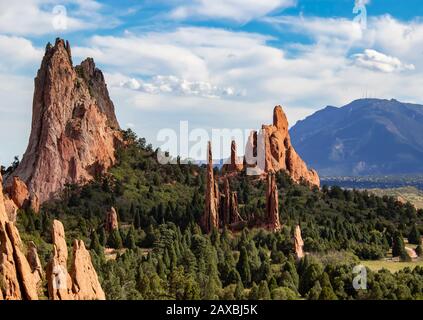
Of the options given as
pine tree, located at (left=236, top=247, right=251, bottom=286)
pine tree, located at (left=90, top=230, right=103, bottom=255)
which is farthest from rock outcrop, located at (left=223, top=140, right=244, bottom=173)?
pine tree, located at (left=236, top=247, right=251, bottom=286)

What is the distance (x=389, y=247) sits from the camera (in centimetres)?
11350

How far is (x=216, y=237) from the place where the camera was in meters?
107

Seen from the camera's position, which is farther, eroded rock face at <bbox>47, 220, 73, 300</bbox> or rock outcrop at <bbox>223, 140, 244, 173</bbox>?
rock outcrop at <bbox>223, 140, 244, 173</bbox>

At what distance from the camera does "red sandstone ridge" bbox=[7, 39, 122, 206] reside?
135 meters

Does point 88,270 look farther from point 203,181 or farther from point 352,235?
point 203,181

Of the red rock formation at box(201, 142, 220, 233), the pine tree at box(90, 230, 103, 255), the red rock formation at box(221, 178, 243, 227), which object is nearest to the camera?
the pine tree at box(90, 230, 103, 255)

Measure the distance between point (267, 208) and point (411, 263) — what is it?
29232 millimetres

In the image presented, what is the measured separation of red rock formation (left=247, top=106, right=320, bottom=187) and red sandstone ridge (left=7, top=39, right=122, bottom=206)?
111 feet

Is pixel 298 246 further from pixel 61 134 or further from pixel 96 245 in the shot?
pixel 61 134

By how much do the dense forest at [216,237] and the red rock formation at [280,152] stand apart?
5052 millimetres

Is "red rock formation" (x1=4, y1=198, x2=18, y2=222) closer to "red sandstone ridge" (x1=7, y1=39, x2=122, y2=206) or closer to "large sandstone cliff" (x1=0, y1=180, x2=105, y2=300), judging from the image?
"red sandstone ridge" (x1=7, y1=39, x2=122, y2=206)

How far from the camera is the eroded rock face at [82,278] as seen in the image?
50.2m

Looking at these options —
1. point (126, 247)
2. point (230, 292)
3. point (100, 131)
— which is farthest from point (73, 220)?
point (230, 292)
